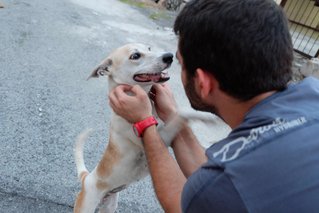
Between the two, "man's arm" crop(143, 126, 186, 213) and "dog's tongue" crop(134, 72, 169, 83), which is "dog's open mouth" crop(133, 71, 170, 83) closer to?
"dog's tongue" crop(134, 72, 169, 83)

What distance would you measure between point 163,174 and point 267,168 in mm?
623

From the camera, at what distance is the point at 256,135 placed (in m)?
0.98

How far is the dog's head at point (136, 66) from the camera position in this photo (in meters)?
2.08

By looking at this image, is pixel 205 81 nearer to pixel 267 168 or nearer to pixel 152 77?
pixel 267 168

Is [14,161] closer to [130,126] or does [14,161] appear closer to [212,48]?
[130,126]

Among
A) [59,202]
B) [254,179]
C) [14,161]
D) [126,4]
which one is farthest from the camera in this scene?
[126,4]

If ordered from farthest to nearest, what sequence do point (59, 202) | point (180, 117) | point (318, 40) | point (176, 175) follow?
point (318, 40), point (59, 202), point (180, 117), point (176, 175)

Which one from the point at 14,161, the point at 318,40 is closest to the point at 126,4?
the point at 318,40

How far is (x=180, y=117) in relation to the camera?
190 cm

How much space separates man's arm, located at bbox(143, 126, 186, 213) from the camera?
1.36 m

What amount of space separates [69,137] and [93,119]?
473 millimetres

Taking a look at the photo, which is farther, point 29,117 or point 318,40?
point 318,40

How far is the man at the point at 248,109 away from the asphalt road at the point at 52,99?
1.40 meters

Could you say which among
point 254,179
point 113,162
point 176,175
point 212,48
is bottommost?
point 113,162
